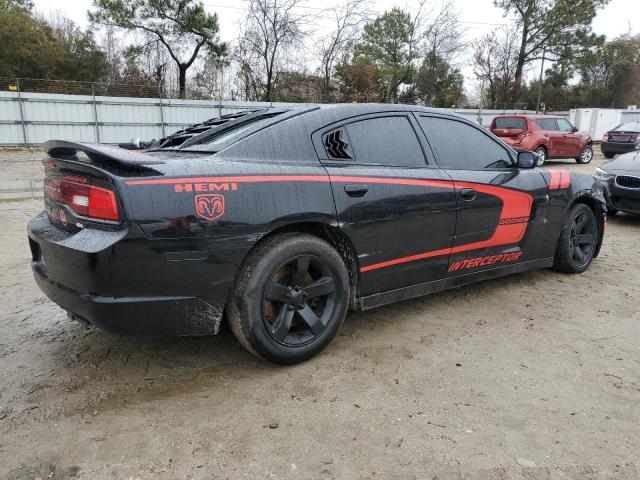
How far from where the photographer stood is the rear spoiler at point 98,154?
2.30 m

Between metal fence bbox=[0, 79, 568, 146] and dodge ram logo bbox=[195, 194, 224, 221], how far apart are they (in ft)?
62.4

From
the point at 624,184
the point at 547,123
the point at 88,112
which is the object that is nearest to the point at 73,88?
the point at 88,112

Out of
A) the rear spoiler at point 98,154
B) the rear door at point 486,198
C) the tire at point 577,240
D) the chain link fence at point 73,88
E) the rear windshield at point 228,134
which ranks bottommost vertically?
the tire at point 577,240

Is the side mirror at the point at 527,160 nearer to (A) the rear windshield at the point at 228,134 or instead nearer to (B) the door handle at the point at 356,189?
(B) the door handle at the point at 356,189

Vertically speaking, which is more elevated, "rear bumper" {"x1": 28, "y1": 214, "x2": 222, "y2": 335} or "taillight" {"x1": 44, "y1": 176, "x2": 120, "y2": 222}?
"taillight" {"x1": 44, "y1": 176, "x2": 120, "y2": 222}

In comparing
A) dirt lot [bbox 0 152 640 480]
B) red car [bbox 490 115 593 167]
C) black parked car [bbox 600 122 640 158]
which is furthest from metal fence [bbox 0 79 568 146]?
dirt lot [bbox 0 152 640 480]

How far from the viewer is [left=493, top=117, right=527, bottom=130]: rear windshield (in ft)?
48.9

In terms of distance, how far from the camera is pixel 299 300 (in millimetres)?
2740

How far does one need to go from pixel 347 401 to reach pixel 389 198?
123 centimetres

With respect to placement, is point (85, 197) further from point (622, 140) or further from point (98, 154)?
point (622, 140)

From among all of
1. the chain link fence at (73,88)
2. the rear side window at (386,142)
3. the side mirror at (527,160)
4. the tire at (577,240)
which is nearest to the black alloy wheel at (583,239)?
the tire at (577,240)

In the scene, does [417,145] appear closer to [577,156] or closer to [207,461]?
[207,461]

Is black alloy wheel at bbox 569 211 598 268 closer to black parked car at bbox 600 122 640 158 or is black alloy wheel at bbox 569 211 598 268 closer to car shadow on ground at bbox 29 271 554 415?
car shadow on ground at bbox 29 271 554 415

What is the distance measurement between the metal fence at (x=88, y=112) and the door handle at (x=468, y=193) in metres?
18.8
